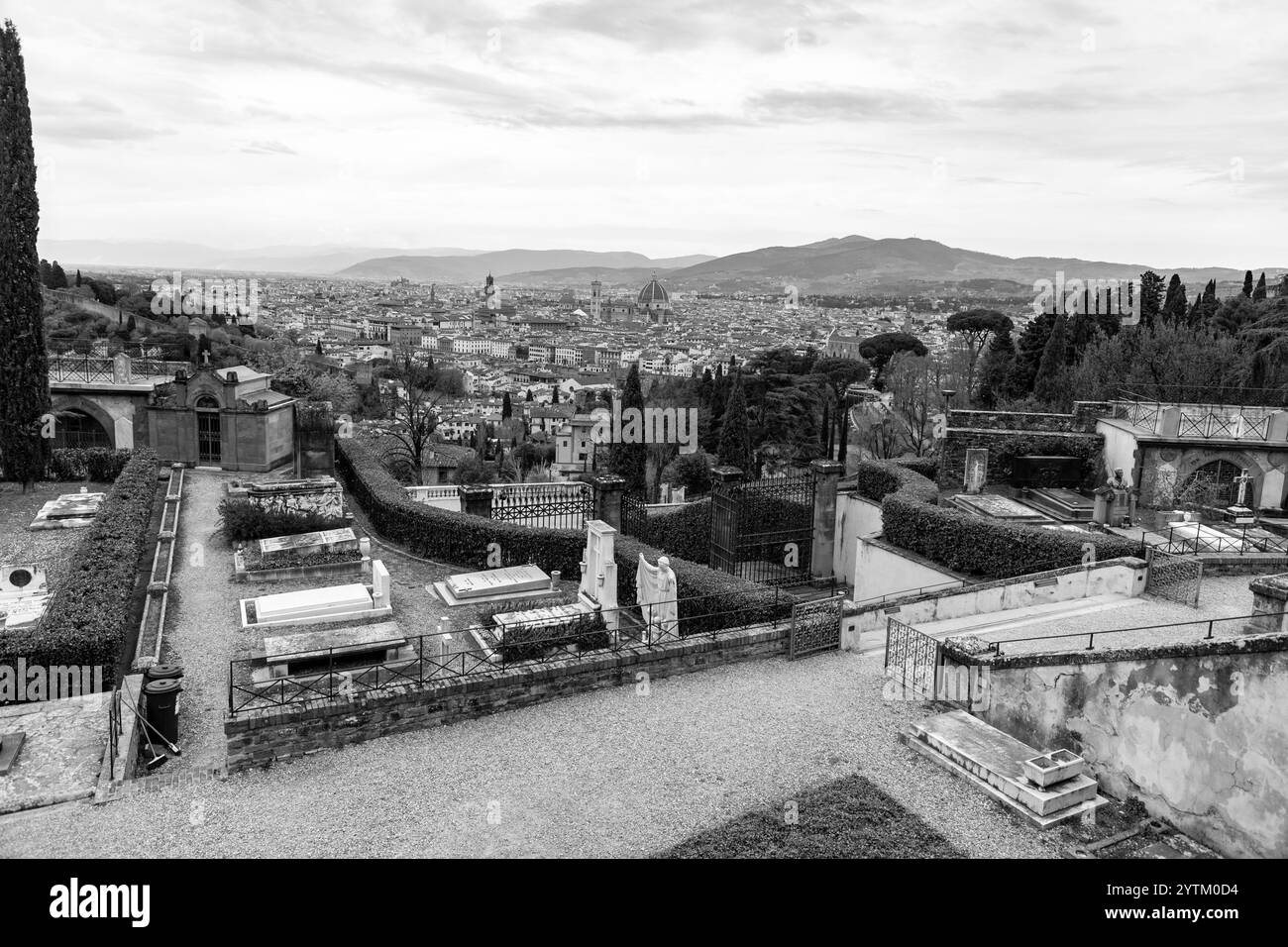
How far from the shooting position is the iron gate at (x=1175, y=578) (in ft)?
44.1

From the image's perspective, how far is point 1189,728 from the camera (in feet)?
27.8

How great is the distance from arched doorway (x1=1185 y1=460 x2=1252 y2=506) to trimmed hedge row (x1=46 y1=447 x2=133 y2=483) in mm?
26981

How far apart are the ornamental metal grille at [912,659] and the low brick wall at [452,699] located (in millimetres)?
1446

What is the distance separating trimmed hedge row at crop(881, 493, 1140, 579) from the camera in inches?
574

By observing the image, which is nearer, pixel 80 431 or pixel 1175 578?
pixel 1175 578

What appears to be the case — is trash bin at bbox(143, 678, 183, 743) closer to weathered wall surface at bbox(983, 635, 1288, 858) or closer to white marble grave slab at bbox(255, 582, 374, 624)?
white marble grave slab at bbox(255, 582, 374, 624)

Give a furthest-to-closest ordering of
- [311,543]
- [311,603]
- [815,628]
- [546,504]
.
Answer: [546,504]
[311,543]
[311,603]
[815,628]

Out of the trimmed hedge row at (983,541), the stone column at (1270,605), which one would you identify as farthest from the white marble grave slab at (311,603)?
the stone column at (1270,605)

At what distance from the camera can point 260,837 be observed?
7.68 meters

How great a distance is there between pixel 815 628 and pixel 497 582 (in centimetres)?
600

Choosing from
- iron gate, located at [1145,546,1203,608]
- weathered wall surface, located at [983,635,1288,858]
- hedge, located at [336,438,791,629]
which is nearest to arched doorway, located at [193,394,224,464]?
hedge, located at [336,438,791,629]

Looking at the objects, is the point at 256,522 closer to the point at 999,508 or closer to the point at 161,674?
the point at 161,674

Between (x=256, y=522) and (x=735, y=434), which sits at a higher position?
(x=256, y=522)

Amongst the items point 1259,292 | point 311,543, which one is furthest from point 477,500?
point 1259,292
